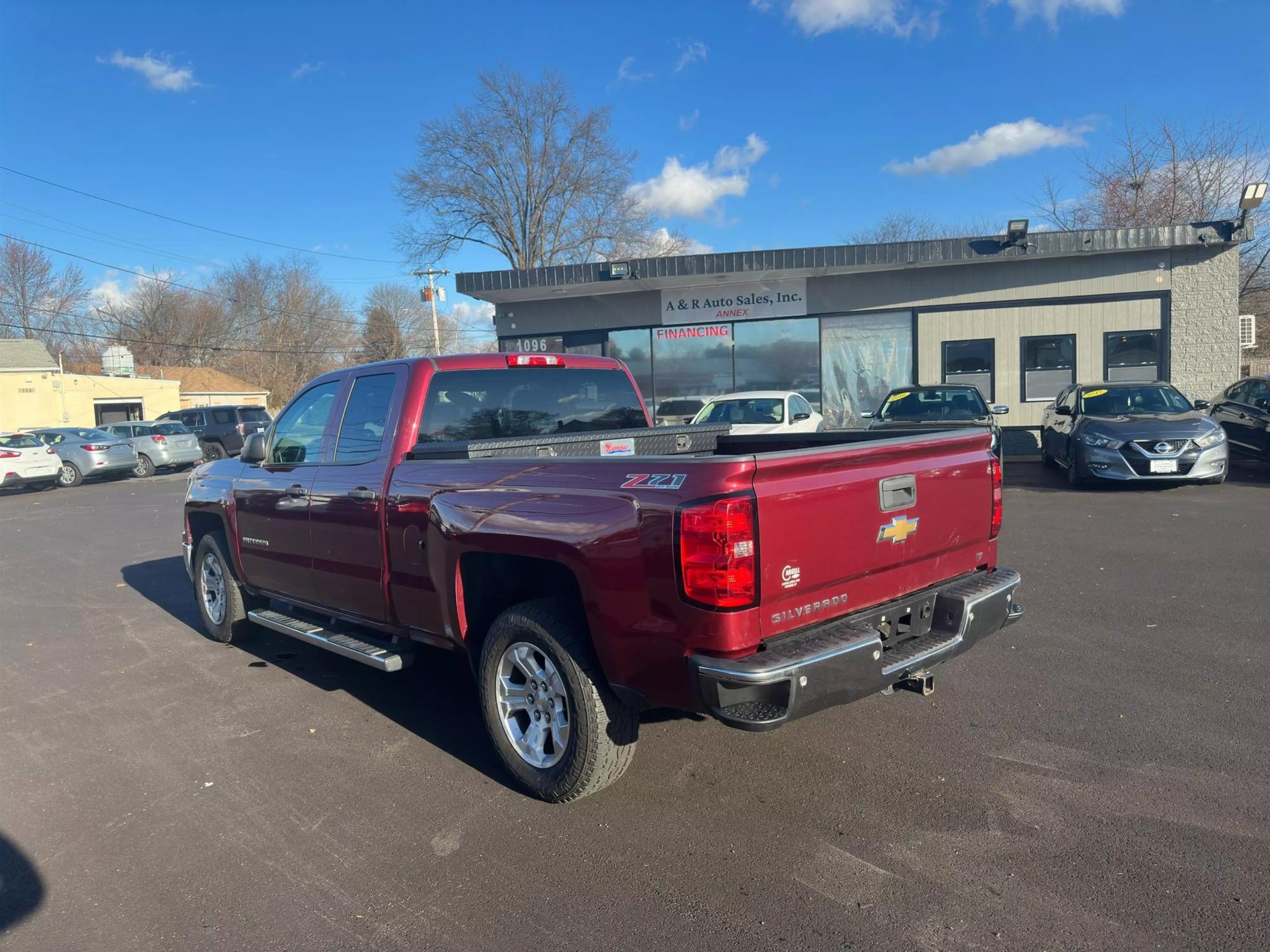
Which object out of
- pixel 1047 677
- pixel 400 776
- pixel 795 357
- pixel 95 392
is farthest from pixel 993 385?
pixel 95 392

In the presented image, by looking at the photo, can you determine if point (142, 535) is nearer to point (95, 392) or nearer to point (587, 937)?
point (587, 937)

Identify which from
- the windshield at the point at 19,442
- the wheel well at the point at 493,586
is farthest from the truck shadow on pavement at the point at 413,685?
the windshield at the point at 19,442

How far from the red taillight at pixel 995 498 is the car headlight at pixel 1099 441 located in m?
8.40

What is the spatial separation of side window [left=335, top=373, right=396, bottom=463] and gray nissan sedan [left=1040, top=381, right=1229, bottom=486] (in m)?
10.3

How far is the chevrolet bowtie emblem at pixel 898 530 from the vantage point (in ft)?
11.7

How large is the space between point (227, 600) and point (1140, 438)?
11.0 meters

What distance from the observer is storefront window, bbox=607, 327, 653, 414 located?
862 inches

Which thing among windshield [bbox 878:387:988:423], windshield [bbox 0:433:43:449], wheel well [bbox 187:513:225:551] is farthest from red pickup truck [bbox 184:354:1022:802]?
windshield [bbox 0:433:43:449]

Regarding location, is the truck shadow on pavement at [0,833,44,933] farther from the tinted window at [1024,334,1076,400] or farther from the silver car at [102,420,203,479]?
the silver car at [102,420,203,479]

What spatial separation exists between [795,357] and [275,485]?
16.7 metres

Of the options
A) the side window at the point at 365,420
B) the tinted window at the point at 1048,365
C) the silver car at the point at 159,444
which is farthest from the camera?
the silver car at the point at 159,444

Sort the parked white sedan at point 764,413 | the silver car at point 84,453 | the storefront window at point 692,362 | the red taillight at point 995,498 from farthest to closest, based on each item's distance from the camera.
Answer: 1. the silver car at point 84,453
2. the storefront window at point 692,362
3. the parked white sedan at point 764,413
4. the red taillight at point 995,498

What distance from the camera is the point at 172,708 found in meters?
5.14

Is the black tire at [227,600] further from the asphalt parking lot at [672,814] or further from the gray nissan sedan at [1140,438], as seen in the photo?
the gray nissan sedan at [1140,438]
